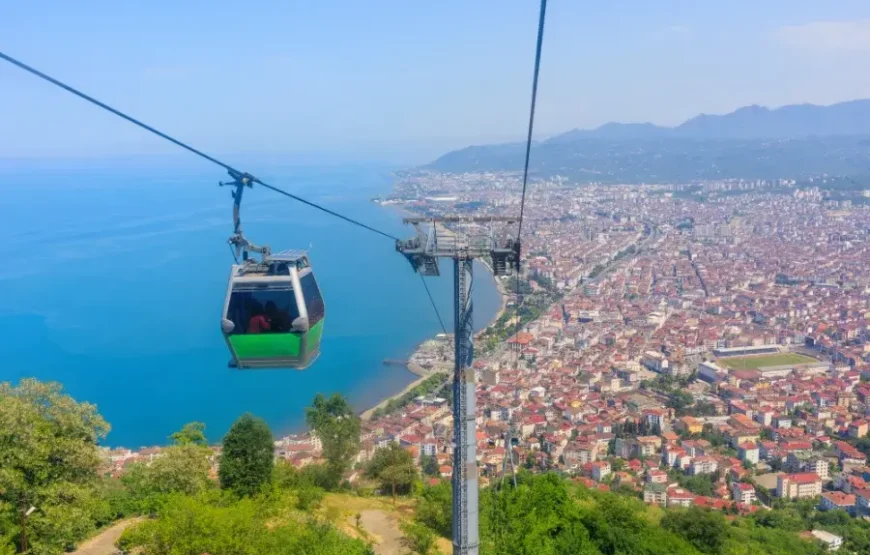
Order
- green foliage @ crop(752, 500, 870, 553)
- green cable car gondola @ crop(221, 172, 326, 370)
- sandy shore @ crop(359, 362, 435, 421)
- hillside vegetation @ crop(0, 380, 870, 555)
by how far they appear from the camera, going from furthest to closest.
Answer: sandy shore @ crop(359, 362, 435, 421)
green foliage @ crop(752, 500, 870, 553)
hillside vegetation @ crop(0, 380, 870, 555)
green cable car gondola @ crop(221, 172, 326, 370)

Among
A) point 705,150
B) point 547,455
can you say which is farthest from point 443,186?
point 705,150

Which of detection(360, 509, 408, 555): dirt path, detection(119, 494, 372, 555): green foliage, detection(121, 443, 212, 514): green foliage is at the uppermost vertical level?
detection(119, 494, 372, 555): green foliage

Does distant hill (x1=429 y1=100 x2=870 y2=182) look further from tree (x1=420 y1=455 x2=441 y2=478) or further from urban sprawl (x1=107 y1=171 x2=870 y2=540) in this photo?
tree (x1=420 y1=455 x2=441 y2=478)

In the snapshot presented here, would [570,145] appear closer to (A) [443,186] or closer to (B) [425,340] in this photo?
(A) [443,186]

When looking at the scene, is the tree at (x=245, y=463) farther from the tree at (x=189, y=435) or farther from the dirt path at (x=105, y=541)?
the dirt path at (x=105, y=541)

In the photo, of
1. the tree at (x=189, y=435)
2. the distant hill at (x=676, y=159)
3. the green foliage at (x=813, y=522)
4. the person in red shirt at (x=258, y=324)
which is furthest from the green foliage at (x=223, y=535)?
the distant hill at (x=676, y=159)

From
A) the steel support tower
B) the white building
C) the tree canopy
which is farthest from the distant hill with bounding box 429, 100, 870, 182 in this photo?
the steel support tower

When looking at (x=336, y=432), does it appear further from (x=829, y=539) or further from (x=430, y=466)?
(x=829, y=539)
